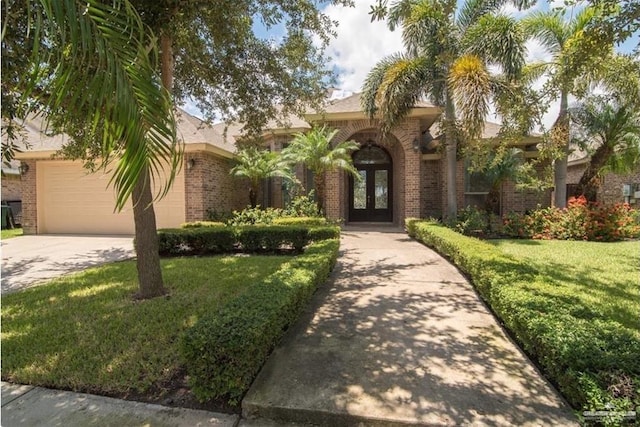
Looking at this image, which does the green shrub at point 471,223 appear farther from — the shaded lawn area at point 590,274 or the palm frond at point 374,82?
the palm frond at point 374,82

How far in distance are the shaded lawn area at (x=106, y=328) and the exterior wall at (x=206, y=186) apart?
605 cm

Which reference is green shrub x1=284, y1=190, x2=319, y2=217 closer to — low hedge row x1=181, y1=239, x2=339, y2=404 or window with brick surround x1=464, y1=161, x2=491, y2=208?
window with brick surround x1=464, y1=161, x2=491, y2=208

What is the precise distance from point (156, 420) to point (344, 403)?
4.65 feet

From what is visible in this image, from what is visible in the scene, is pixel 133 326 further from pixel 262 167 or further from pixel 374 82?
pixel 374 82

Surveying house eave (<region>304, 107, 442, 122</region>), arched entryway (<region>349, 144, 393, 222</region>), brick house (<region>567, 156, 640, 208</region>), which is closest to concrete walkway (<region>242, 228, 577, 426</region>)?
house eave (<region>304, 107, 442, 122</region>)

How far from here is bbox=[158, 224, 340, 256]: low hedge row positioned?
8.85 meters

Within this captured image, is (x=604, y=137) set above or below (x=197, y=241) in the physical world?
above

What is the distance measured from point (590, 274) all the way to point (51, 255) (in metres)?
13.1

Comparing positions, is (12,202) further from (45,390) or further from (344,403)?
(344,403)

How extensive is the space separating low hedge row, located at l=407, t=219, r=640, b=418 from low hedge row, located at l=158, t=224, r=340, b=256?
522 cm

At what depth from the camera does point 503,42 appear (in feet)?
30.5

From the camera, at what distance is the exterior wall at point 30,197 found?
46.1 feet

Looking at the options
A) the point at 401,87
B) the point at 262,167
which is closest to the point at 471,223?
the point at 401,87

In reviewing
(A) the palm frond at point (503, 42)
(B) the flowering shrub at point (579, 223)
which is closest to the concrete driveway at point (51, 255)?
(A) the palm frond at point (503, 42)
